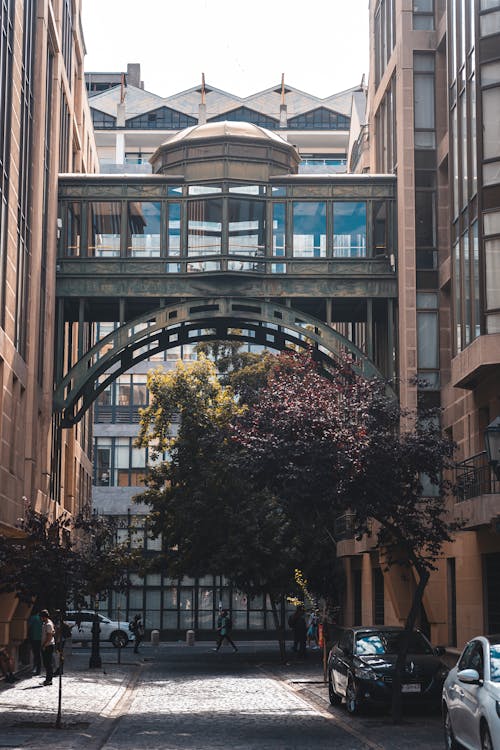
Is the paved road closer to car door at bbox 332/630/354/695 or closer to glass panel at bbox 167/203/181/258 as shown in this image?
car door at bbox 332/630/354/695

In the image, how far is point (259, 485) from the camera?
22938 millimetres

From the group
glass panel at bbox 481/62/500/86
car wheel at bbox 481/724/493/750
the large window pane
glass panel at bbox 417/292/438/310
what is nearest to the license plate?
car wheel at bbox 481/724/493/750

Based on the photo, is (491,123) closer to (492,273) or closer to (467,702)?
(492,273)

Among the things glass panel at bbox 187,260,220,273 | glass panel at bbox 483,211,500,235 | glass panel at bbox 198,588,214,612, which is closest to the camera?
glass panel at bbox 483,211,500,235

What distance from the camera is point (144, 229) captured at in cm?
3847

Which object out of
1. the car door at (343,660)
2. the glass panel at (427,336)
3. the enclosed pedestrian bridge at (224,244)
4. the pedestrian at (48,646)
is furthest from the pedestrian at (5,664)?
the glass panel at (427,336)

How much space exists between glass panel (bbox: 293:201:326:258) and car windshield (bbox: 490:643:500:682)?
24370 millimetres

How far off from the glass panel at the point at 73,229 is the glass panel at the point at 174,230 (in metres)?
2.81

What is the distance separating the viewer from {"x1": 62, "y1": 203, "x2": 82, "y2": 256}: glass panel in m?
38.7

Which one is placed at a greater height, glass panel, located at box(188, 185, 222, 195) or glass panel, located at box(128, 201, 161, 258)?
glass panel, located at box(188, 185, 222, 195)

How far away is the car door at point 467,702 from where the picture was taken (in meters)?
13.6

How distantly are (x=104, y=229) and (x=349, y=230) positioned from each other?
7.40 meters

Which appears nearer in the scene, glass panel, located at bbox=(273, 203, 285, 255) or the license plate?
the license plate

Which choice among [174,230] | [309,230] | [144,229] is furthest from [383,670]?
[144,229]
